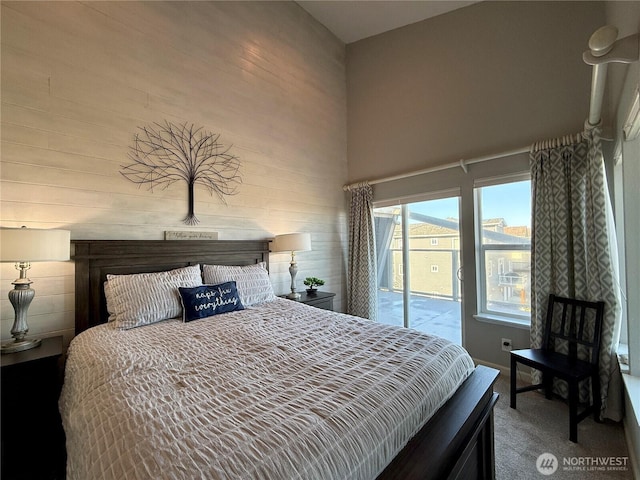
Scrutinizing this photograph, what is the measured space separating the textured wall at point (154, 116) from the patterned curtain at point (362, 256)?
29 centimetres

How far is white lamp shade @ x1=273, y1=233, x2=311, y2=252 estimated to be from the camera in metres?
3.11

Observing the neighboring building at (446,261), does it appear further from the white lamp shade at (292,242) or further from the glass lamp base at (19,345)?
the glass lamp base at (19,345)

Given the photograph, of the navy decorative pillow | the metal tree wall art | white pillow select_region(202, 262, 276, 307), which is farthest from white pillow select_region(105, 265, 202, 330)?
the metal tree wall art

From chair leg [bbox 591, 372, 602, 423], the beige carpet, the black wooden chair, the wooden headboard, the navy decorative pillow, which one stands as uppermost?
the wooden headboard

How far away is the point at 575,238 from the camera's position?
2350 millimetres

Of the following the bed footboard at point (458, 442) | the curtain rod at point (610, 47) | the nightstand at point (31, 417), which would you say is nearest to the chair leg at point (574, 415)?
the bed footboard at point (458, 442)

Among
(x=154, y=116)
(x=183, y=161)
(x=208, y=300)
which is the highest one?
(x=154, y=116)

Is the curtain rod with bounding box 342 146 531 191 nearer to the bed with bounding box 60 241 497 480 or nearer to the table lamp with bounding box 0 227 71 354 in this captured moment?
the bed with bounding box 60 241 497 480

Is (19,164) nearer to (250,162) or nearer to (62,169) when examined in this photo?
(62,169)

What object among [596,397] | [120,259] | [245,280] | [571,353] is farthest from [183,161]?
[596,397]

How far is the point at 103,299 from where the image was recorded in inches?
84.6

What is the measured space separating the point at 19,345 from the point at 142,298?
66cm

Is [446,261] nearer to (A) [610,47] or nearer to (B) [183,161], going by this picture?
(A) [610,47]

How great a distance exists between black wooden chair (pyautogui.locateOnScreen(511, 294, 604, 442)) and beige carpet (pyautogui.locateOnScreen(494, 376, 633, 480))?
0.09 m
